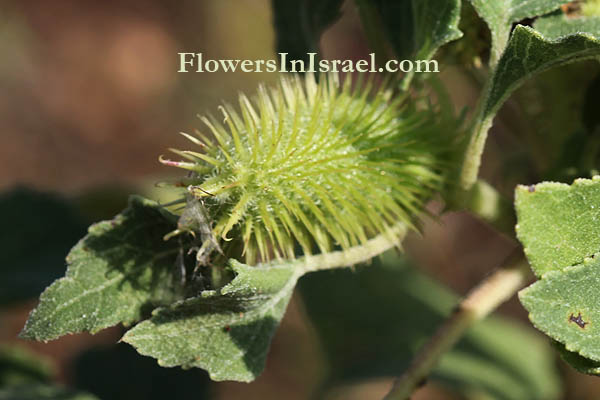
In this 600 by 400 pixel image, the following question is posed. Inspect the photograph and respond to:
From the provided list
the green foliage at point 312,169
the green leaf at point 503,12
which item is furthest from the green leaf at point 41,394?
the green leaf at point 503,12

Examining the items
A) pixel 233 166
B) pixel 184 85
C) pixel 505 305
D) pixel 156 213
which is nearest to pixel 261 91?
pixel 233 166

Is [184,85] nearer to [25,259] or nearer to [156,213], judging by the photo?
[25,259]

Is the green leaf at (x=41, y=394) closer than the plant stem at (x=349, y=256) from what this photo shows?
No

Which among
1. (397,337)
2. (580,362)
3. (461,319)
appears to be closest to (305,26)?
(461,319)

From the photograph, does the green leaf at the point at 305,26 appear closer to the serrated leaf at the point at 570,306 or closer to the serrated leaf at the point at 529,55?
the serrated leaf at the point at 529,55

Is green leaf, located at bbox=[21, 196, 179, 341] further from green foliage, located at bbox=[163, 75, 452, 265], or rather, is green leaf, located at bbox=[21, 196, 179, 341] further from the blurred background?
the blurred background

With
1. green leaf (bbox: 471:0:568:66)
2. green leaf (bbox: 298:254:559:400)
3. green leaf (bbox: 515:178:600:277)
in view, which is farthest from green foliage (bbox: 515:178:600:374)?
green leaf (bbox: 298:254:559:400)

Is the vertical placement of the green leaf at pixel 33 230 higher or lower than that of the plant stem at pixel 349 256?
higher
